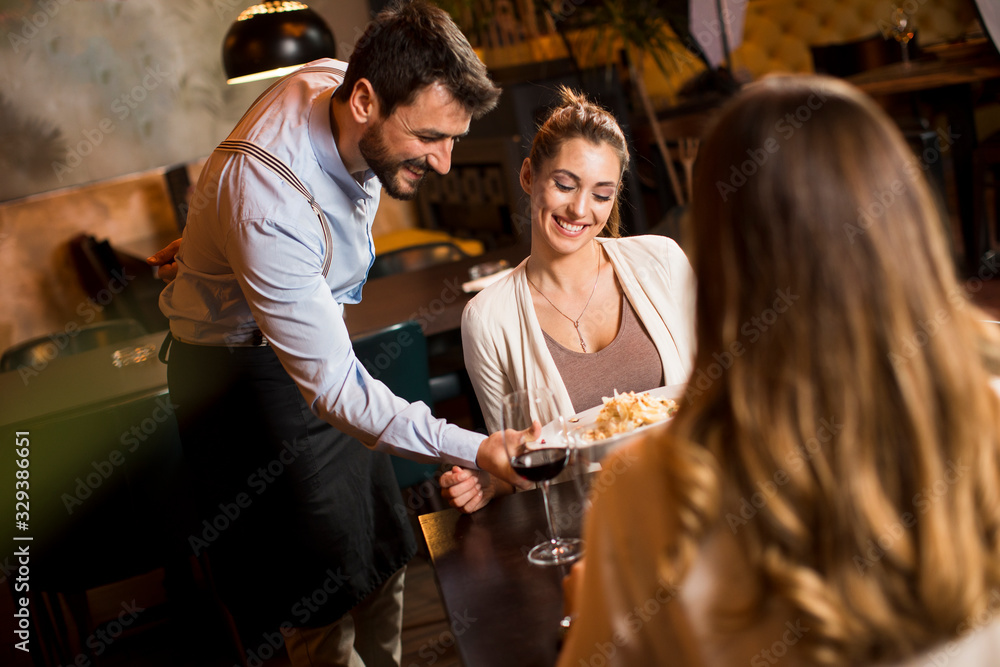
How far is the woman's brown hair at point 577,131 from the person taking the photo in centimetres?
196

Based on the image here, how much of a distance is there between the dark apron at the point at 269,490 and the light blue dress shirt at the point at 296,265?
15cm

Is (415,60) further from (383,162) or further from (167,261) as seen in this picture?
(167,261)

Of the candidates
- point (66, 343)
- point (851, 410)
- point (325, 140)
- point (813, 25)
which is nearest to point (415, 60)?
point (325, 140)

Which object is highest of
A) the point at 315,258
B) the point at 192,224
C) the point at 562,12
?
the point at 562,12

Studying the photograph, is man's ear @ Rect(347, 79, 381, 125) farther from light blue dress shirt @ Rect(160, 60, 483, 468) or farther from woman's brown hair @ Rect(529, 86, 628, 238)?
woman's brown hair @ Rect(529, 86, 628, 238)

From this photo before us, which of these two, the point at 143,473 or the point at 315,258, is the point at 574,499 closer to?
the point at 315,258

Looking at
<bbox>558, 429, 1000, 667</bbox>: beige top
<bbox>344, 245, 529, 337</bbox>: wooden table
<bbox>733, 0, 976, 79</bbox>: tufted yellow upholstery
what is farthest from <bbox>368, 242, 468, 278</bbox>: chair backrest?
<bbox>733, 0, 976, 79</bbox>: tufted yellow upholstery

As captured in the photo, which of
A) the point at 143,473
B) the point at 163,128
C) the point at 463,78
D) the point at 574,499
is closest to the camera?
the point at 574,499

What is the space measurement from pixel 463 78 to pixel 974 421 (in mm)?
1180

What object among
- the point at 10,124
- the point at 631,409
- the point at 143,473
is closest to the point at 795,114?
the point at 631,409

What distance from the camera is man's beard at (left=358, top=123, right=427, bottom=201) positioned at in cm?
162

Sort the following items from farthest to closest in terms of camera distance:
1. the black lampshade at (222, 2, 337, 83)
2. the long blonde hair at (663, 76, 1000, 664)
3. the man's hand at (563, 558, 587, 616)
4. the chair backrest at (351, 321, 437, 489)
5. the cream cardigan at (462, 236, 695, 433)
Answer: the black lampshade at (222, 2, 337, 83) < the chair backrest at (351, 321, 437, 489) < the cream cardigan at (462, 236, 695, 433) < the man's hand at (563, 558, 587, 616) < the long blonde hair at (663, 76, 1000, 664)

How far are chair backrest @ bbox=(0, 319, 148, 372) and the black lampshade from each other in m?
1.38

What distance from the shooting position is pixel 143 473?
2.27 metres
